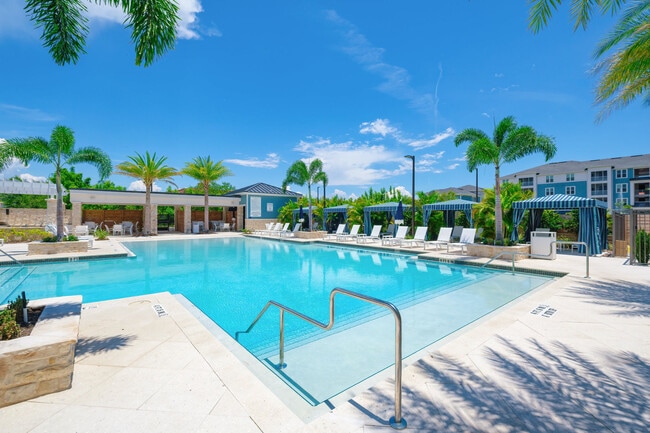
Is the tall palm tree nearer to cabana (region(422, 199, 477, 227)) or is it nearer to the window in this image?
cabana (region(422, 199, 477, 227))

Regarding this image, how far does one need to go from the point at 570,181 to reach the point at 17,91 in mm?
62224

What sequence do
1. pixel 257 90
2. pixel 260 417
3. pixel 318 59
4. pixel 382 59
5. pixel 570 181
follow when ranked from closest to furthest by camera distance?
pixel 260 417 → pixel 382 59 → pixel 318 59 → pixel 257 90 → pixel 570 181

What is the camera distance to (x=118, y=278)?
383 inches

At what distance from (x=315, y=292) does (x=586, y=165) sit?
55.5 m

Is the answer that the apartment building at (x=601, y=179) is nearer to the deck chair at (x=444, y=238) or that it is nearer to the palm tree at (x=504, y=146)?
the deck chair at (x=444, y=238)

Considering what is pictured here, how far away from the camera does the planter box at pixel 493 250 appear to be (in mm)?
12234

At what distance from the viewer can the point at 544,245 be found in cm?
1235

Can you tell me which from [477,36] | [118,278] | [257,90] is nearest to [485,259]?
[477,36]

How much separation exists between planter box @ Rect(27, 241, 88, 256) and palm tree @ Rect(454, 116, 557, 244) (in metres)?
17.9

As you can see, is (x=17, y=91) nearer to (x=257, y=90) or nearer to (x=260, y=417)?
(x=257, y=90)

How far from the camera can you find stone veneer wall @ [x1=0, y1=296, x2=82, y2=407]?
262cm

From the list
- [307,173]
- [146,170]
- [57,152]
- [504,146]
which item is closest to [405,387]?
[504,146]

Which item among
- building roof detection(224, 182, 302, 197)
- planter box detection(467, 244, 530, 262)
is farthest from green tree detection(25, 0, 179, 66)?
building roof detection(224, 182, 302, 197)

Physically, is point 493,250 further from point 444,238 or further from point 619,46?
point 619,46
